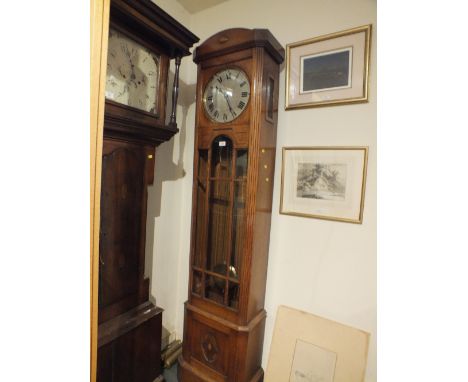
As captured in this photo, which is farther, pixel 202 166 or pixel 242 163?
pixel 202 166

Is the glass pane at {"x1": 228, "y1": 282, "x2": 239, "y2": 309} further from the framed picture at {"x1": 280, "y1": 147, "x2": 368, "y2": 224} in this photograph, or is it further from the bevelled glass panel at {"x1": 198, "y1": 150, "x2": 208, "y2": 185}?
the bevelled glass panel at {"x1": 198, "y1": 150, "x2": 208, "y2": 185}

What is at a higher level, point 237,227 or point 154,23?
point 154,23

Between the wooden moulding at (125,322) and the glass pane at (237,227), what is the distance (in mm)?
470

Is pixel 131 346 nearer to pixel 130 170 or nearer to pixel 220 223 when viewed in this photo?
pixel 220 223

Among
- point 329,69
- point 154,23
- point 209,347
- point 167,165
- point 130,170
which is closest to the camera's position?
point 154,23

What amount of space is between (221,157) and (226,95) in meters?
0.34

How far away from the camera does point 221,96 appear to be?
4.13ft

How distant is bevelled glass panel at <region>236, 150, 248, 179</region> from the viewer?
4.01ft

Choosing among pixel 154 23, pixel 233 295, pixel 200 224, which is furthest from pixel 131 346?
pixel 154 23

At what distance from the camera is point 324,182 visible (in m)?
1.24

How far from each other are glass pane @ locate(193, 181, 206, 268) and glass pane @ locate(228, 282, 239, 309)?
0.72ft

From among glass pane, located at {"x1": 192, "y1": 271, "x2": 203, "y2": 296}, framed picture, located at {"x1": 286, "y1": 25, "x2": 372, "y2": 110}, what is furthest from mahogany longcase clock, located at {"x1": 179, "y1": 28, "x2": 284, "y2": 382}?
framed picture, located at {"x1": 286, "y1": 25, "x2": 372, "y2": 110}

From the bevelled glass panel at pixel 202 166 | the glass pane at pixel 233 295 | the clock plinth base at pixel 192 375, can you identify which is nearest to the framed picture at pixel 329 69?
the bevelled glass panel at pixel 202 166
